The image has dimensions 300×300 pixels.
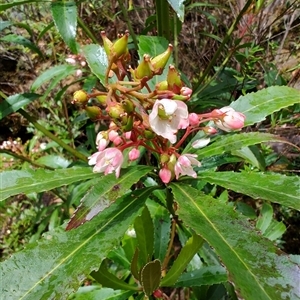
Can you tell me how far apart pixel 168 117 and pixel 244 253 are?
27 cm

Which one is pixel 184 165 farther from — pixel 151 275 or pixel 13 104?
pixel 13 104

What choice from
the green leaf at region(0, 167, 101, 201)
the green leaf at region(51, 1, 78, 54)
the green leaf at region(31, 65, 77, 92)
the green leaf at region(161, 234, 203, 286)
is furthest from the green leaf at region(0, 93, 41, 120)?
the green leaf at region(161, 234, 203, 286)

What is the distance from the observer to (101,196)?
776mm

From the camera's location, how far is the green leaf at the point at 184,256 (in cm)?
103

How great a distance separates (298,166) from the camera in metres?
1.80

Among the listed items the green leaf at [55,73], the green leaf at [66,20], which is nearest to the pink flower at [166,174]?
the green leaf at [66,20]

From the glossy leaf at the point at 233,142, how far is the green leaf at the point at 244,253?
0.17m

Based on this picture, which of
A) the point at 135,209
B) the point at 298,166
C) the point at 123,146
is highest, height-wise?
the point at 123,146

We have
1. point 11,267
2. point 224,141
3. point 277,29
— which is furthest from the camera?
point 277,29

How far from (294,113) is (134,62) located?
3.31ft

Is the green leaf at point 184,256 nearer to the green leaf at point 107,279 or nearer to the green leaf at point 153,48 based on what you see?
the green leaf at point 107,279

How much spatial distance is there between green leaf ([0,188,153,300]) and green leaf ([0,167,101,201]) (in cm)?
12

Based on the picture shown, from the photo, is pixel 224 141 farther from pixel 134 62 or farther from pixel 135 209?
pixel 134 62

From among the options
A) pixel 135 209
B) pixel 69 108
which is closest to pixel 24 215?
pixel 69 108
